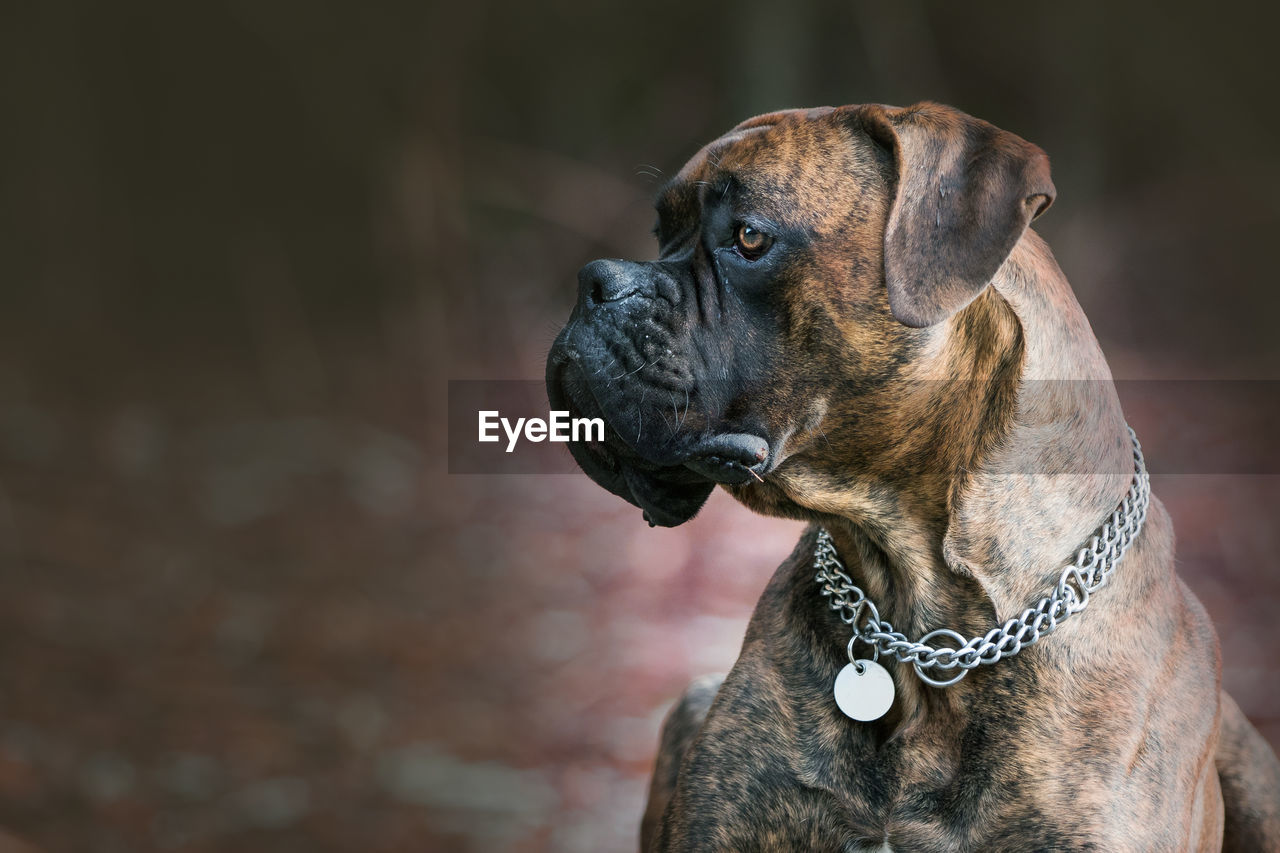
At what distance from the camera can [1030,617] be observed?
6.75ft

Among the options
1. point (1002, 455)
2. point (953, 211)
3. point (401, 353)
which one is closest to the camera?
point (953, 211)

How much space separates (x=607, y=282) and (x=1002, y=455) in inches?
27.3

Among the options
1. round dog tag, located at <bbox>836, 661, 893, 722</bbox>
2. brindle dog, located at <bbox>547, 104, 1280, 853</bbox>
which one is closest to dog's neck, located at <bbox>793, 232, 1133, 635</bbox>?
brindle dog, located at <bbox>547, 104, 1280, 853</bbox>

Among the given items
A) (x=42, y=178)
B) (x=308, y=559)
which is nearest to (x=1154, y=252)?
(x=308, y=559)

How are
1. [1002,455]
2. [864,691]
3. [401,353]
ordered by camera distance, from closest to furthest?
[1002,455]
[864,691]
[401,353]

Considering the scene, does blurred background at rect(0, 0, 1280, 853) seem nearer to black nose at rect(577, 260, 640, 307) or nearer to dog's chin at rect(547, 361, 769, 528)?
dog's chin at rect(547, 361, 769, 528)

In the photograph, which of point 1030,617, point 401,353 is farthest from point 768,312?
point 401,353

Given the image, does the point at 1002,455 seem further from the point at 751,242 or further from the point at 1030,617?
the point at 751,242

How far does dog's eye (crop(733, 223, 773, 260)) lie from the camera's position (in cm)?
204

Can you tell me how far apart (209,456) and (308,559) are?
1688 mm

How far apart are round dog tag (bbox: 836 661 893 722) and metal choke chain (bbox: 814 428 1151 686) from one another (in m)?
0.03

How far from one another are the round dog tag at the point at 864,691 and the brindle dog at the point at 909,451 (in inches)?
1.0

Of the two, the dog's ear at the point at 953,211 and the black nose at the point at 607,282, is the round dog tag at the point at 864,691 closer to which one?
the dog's ear at the point at 953,211

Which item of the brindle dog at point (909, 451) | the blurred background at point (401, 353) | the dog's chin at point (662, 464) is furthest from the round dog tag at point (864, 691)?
the blurred background at point (401, 353)
